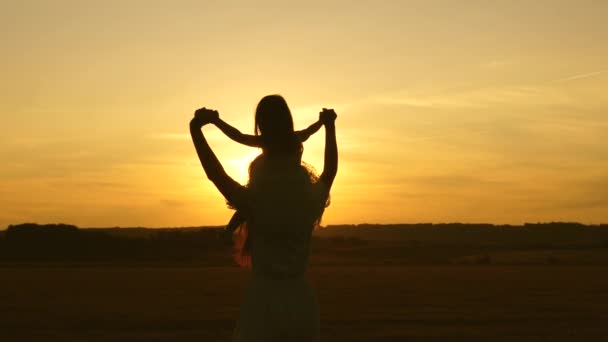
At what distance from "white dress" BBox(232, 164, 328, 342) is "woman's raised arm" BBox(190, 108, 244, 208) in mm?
91

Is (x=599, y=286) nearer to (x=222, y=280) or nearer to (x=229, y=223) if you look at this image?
(x=222, y=280)

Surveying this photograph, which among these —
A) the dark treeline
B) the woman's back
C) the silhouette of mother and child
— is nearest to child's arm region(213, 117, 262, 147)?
the silhouette of mother and child

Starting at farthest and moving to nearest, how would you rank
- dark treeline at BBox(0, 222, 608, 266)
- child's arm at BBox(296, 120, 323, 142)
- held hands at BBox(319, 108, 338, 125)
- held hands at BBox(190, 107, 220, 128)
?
dark treeline at BBox(0, 222, 608, 266)
held hands at BBox(319, 108, 338, 125)
child's arm at BBox(296, 120, 323, 142)
held hands at BBox(190, 107, 220, 128)

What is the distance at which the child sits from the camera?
11.9 ft

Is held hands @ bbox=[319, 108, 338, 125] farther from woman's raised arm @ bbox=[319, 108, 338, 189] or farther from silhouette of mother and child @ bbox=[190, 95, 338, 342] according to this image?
silhouette of mother and child @ bbox=[190, 95, 338, 342]

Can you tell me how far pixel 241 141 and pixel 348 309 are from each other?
15.3m

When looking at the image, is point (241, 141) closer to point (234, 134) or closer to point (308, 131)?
point (234, 134)

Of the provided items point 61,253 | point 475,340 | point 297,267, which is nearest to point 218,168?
point 297,267

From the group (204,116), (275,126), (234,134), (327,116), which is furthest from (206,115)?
(327,116)

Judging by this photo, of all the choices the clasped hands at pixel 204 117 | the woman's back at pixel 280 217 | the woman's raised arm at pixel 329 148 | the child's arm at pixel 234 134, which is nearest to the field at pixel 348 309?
the woman's raised arm at pixel 329 148

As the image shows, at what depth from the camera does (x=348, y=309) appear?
18656 millimetres

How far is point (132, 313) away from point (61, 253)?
44354mm

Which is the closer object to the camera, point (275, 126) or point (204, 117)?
point (204, 117)

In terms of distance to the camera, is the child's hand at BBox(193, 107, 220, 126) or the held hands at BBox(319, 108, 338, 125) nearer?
the child's hand at BBox(193, 107, 220, 126)
